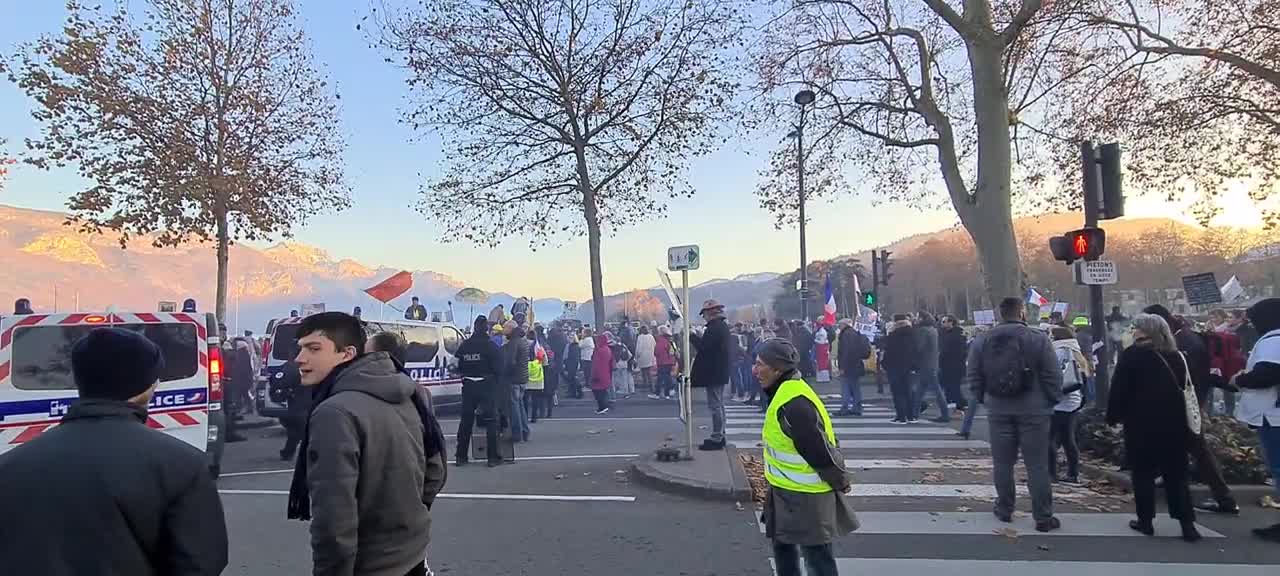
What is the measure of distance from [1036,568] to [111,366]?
5.55 m

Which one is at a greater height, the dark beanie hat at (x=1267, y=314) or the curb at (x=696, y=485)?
the dark beanie hat at (x=1267, y=314)

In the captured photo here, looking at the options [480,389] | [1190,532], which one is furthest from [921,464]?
[480,389]

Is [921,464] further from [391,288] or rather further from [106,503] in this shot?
[391,288]

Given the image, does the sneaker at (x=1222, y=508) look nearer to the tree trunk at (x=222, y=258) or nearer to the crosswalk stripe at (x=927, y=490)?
the crosswalk stripe at (x=927, y=490)

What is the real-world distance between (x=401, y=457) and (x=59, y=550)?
1.09 metres

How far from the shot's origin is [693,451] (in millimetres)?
9961

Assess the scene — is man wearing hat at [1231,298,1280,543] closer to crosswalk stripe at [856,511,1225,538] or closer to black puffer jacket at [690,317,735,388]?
crosswalk stripe at [856,511,1225,538]

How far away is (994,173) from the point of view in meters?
12.6

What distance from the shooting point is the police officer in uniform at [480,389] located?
404 inches

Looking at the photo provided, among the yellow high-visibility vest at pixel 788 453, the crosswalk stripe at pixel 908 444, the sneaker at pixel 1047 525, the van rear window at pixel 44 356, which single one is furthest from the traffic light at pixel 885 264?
the yellow high-visibility vest at pixel 788 453

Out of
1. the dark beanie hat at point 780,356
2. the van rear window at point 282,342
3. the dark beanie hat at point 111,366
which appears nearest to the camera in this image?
the dark beanie hat at point 111,366

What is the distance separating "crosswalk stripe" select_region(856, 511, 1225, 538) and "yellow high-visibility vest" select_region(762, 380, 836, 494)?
2699mm

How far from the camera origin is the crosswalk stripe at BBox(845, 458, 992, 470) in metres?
9.41

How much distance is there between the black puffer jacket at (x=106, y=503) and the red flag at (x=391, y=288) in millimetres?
15065
